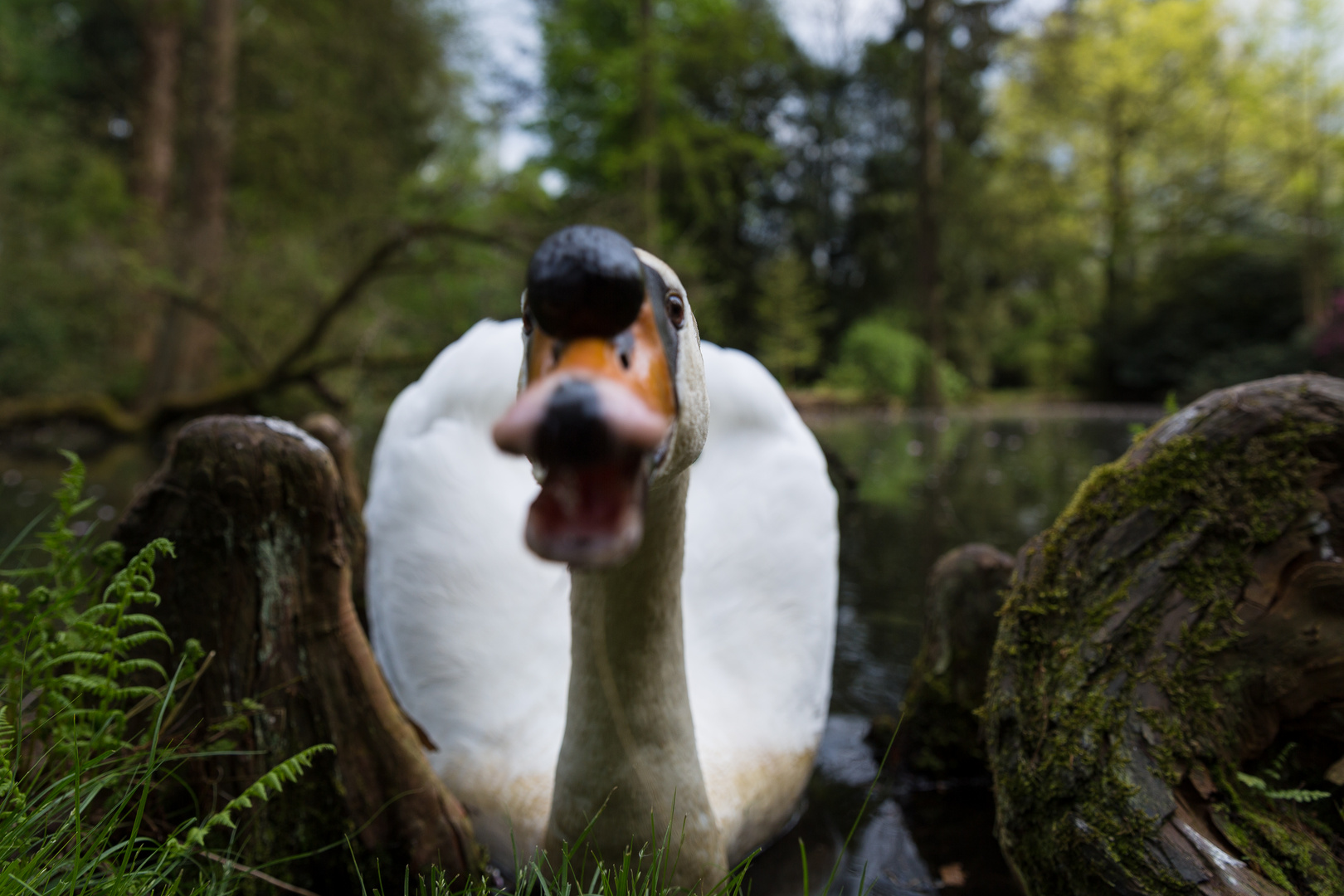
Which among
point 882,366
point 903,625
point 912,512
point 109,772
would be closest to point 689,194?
point 882,366

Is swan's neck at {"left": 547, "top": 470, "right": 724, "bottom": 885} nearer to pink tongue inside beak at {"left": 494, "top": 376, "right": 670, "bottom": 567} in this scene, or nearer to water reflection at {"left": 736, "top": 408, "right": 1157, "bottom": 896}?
water reflection at {"left": 736, "top": 408, "right": 1157, "bottom": 896}

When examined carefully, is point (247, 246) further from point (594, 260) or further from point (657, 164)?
point (594, 260)

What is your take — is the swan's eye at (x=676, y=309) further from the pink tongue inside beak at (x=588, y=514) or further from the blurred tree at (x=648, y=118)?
the blurred tree at (x=648, y=118)

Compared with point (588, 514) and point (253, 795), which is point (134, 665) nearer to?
point (253, 795)

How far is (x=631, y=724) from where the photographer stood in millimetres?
1480

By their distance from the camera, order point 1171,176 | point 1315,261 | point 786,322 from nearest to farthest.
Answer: point 1315,261
point 786,322
point 1171,176

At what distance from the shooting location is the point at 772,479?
2.74 meters

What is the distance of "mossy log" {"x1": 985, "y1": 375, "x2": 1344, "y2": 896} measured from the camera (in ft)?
4.48

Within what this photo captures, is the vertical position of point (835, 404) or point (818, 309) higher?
point (818, 309)

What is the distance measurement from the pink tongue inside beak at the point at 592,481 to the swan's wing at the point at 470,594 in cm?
101

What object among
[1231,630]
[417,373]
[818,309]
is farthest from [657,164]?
[1231,630]

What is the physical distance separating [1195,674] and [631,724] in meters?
1.10

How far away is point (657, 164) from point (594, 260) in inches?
621

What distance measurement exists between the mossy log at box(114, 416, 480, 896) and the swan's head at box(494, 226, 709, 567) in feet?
2.59
